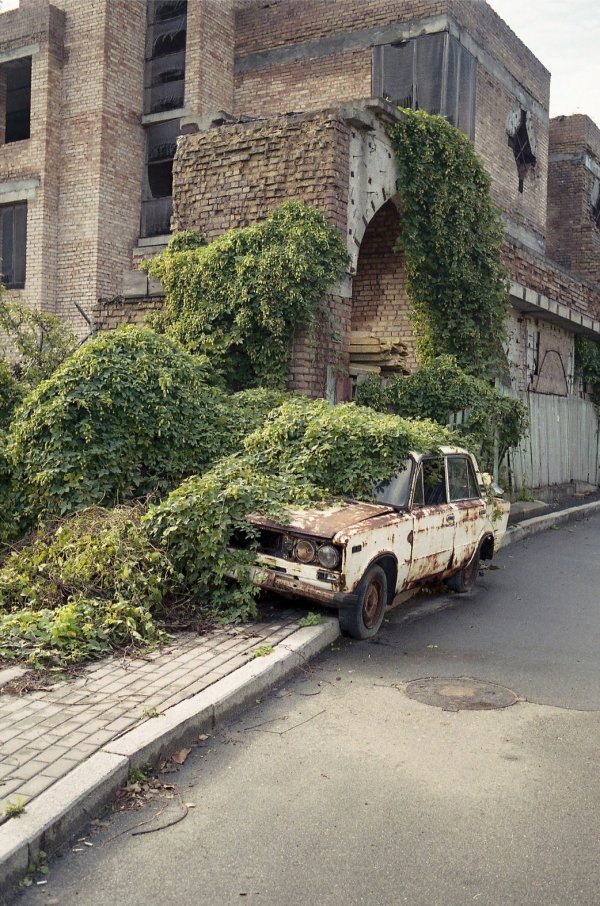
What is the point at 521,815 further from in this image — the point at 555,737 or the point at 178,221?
the point at 178,221

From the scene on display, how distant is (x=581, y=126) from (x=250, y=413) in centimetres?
2227

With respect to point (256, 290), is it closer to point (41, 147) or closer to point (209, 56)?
point (209, 56)

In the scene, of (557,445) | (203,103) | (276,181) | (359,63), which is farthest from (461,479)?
(203,103)

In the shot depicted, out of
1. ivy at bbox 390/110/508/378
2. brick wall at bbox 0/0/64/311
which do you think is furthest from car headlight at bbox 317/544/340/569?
brick wall at bbox 0/0/64/311

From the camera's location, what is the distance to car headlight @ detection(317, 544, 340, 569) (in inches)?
276

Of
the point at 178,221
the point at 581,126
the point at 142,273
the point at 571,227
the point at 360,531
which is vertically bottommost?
the point at 360,531

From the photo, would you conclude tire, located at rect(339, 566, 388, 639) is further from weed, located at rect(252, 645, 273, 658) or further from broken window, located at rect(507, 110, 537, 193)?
broken window, located at rect(507, 110, 537, 193)

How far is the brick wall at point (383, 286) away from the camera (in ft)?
51.1

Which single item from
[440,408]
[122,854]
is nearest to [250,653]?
[122,854]

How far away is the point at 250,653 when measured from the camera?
20.7ft

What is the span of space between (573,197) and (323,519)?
950 inches

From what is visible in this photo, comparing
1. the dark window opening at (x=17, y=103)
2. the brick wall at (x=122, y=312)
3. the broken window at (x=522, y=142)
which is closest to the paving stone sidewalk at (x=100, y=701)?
the brick wall at (x=122, y=312)

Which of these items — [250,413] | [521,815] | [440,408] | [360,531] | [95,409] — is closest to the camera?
[521,815]

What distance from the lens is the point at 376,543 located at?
7.32m
